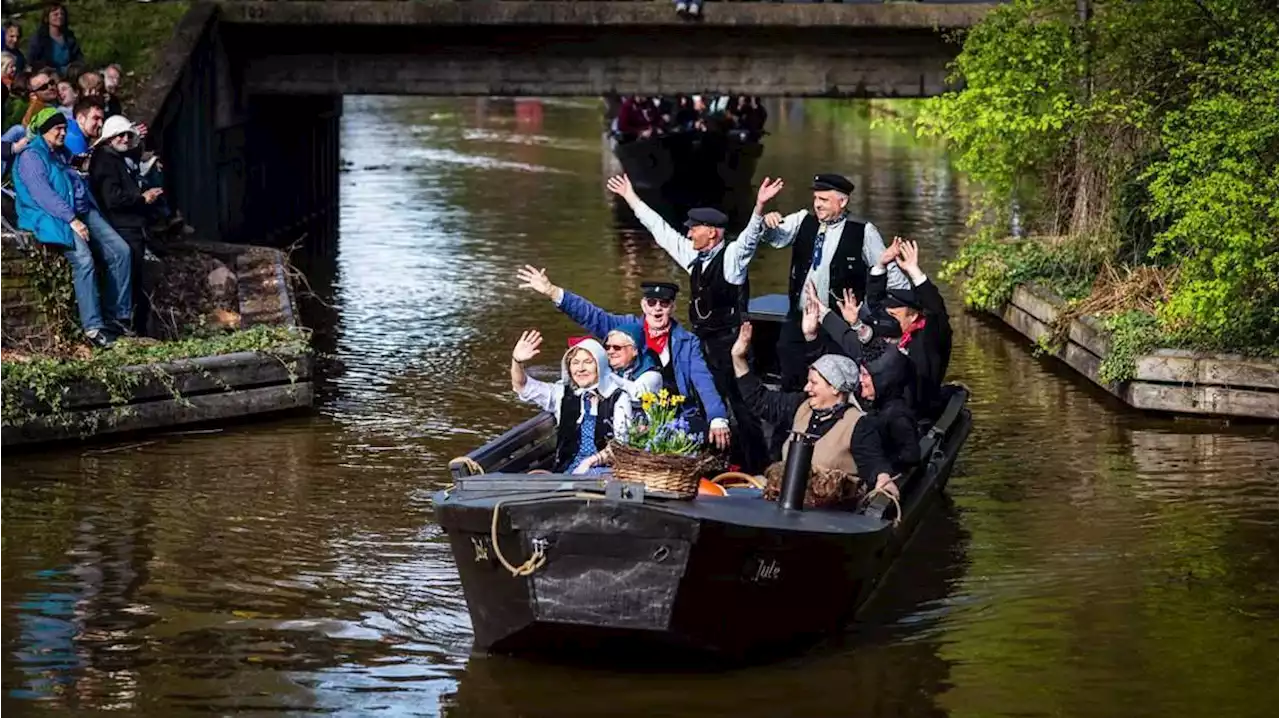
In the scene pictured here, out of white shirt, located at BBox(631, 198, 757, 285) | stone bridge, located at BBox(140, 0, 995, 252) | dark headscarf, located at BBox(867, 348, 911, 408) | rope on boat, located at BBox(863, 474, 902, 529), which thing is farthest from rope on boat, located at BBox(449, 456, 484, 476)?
stone bridge, located at BBox(140, 0, 995, 252)

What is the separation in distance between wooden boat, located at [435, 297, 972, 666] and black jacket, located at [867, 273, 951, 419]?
2908mm

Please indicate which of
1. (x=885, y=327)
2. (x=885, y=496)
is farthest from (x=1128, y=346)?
(x=885, y=496)

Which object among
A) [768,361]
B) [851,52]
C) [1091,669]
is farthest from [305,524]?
[851,52]

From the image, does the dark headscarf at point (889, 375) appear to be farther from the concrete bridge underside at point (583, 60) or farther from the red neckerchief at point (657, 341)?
the concrete bridge underside at point (583, 60)

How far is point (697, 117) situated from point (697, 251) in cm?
2188

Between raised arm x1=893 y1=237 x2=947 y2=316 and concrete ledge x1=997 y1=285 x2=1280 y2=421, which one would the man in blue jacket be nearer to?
raised arm x1=893 y1=237 x2=947 y2=316

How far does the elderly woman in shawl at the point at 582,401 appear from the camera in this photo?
11.6 meters

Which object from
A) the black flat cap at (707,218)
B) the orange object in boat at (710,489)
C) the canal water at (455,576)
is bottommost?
the canal water at (455,576)

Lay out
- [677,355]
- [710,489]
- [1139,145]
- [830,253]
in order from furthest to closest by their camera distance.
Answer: [1139,145]
[830,253]
[677,355]
[710,489]

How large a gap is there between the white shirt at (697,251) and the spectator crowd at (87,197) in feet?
16.1

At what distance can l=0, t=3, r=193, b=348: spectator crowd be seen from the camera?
16672 mm


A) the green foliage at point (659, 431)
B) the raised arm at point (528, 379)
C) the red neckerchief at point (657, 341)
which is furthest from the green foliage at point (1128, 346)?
the green foliage at point (659, 431)

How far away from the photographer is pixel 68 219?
54.6 feet

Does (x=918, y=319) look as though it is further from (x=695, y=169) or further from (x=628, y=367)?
(x=695, y=169)
